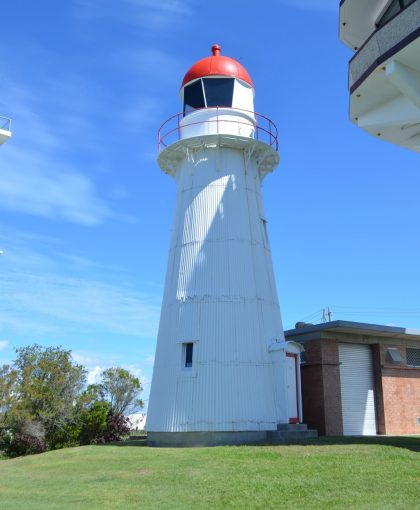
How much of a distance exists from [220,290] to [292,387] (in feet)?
14.0

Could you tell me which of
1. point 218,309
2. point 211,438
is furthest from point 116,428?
point 218,309

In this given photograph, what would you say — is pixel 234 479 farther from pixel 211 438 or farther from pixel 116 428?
pixel 116 428

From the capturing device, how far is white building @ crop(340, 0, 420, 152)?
14.0 metres

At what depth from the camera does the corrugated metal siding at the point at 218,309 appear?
18719 mm

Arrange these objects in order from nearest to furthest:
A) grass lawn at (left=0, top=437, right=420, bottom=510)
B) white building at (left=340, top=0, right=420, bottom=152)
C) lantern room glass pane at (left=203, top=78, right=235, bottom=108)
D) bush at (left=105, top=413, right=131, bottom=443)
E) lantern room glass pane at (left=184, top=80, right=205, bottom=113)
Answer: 1. grass lawn at (left=0, top=437, right=420, bottom=510)
2. white building at (left=340, top=0, right=420, bottom=152)
3. lantern room glass pane at (left=203, top=78, right=235, bottom=108)
4. lantern room glass pane at (left=184, top=80, right=205, bottom=113)
5. bush at (left=105, top=413, right=131, bottom=443)

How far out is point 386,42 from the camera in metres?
14.5

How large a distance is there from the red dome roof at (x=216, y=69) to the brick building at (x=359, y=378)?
10559 mm

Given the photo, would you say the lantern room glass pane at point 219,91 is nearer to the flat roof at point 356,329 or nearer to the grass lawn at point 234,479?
the flat roof at point 356,329

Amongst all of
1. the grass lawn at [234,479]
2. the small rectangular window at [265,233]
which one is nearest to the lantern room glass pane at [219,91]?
the small rectangular window at [265,233]

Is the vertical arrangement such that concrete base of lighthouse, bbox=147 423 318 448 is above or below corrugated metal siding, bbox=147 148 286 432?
below

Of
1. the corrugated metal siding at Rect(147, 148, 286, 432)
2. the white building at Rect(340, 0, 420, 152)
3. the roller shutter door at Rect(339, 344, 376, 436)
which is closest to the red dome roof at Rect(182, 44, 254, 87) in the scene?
the corrugated metal siding at Rect(147, 148, 286, 432)

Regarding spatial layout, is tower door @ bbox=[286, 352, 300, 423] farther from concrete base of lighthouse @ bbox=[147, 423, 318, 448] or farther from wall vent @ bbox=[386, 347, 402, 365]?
wall vent @ bbox=[386, 347, 402, 365]

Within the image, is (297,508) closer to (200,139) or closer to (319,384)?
(319,384)

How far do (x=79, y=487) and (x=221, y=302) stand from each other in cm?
841
